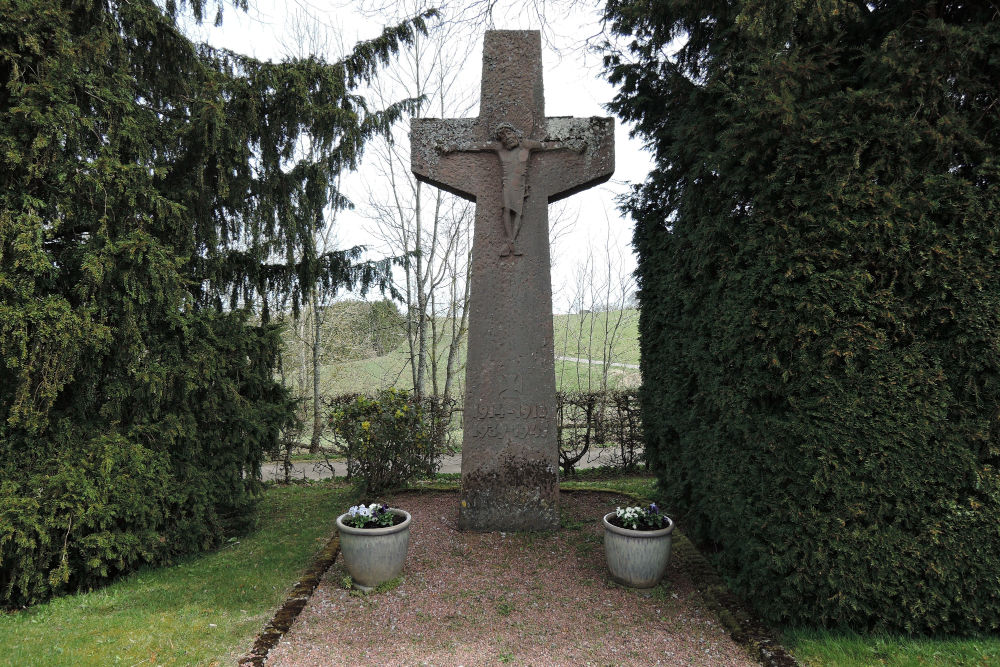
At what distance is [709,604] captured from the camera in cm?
360

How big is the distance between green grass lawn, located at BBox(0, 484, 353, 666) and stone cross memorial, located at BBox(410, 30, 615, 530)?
1.84m

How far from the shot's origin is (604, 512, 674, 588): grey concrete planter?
3.81 m

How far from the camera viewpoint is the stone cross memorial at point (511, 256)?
5.11 m

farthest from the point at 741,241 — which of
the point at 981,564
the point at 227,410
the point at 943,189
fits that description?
the point at 227,410

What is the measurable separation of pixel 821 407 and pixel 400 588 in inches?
126

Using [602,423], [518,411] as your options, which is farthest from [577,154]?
[602,423]

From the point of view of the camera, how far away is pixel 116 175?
4.17 metres

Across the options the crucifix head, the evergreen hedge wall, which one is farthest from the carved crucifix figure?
the evergreen hedge wall

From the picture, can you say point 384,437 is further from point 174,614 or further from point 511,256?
point 174,614

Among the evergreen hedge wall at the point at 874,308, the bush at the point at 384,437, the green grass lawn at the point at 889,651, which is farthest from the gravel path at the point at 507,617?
the bush at the point at 384,437

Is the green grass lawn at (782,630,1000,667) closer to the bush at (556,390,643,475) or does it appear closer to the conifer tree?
the conifer tree

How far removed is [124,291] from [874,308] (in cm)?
546

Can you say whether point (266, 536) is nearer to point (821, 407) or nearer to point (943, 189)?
point (821, 407)

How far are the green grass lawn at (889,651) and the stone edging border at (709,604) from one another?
14 centimetres
